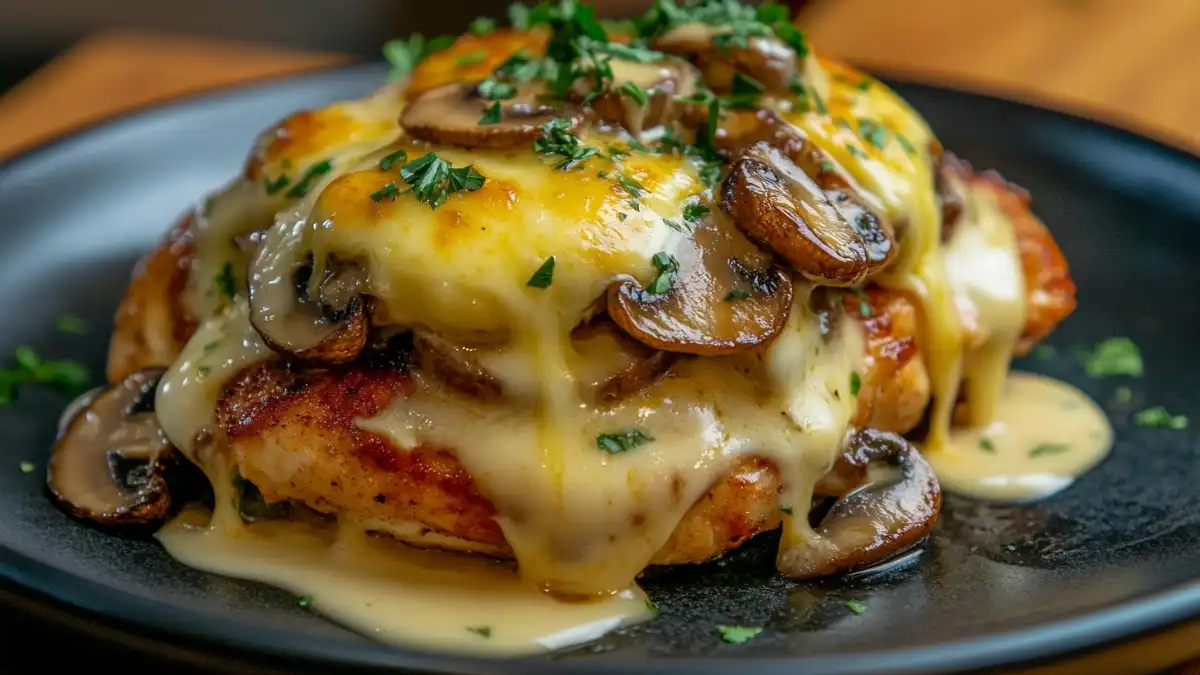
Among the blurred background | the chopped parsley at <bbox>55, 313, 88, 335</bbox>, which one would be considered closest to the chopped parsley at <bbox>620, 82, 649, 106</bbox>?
the chopped parsley at <bbox>55, 313, 88, 335</bbox>

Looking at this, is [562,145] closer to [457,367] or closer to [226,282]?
[457,367]

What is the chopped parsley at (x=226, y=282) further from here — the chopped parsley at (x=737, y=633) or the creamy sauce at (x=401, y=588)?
the chopped parsley at (x=737, y=633)

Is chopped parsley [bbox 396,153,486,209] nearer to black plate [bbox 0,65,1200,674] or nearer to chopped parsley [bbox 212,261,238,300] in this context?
chopped parsley [bbox 212,261,238,300]

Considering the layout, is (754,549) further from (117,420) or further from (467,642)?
(117,420)

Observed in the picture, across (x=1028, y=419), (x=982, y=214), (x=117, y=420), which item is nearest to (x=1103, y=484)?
(x=1028, y=419)

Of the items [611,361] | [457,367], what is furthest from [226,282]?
[611,361]

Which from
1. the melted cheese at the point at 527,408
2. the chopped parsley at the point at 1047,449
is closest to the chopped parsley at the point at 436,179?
the melted cheese at the point at 527,408
